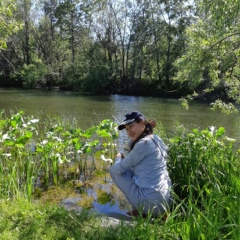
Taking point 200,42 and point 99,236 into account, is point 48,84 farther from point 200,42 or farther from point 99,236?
point 99,236

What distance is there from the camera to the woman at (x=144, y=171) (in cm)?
361

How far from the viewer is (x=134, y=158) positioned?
3.75 meters

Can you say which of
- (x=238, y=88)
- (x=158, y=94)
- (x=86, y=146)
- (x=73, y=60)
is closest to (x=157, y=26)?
(x=158, y=94)

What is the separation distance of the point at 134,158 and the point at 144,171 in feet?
0.64

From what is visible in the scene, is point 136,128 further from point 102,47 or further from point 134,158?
point 102,47

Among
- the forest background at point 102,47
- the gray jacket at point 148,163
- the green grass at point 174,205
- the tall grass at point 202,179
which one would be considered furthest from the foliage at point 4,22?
the forest background at point 102,47

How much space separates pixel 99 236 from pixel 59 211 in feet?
2.26

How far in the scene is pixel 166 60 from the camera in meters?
36.5

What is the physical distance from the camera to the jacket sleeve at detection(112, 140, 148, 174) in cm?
369

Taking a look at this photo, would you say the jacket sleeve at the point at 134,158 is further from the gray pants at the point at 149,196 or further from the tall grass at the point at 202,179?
the tall grass at the point at 202,179

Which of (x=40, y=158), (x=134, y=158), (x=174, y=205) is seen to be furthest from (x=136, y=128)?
(x=40, y=158)

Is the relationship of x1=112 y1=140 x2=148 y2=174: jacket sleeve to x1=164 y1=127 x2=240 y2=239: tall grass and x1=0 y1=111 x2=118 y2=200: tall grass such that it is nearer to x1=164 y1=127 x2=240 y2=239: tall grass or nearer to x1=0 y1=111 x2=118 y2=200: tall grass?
x1=164 y1=127 x2=240 y2=239: tall grass

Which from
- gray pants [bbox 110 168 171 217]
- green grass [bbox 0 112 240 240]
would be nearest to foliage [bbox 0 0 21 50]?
green grass [bbox 0 112 240 240]

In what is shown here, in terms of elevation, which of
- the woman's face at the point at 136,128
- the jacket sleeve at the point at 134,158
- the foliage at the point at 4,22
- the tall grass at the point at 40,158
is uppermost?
the foliage at the point at 4,22
